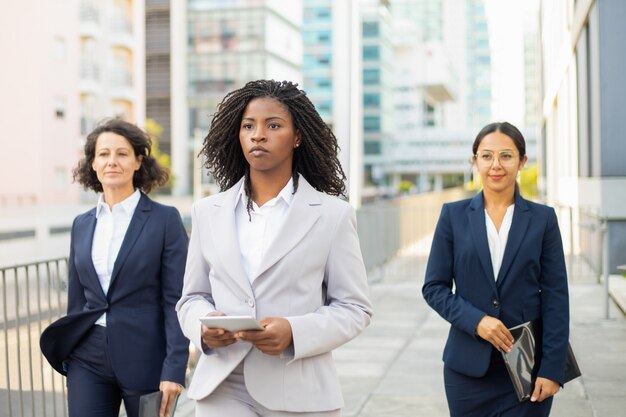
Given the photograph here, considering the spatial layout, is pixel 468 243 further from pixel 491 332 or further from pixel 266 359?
pixel 266 359

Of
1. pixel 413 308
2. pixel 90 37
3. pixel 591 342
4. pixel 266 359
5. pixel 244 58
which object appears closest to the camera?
pixel 266 359

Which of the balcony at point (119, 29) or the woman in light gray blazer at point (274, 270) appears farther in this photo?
the balcony at point (119, 29)

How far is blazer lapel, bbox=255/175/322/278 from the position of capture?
3.01 metres

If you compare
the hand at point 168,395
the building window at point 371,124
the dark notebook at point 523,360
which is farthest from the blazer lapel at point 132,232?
the building window at point 371,124

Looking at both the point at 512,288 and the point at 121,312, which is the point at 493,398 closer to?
the point at 512,288

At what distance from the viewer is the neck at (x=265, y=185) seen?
320 cm

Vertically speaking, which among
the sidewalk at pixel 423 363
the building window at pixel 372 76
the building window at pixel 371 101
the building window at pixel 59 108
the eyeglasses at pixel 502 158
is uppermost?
the building window at pixel 372 76

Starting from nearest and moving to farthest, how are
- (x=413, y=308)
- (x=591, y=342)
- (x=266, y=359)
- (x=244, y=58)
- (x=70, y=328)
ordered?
(x=266, y=359) < (x=70, y=328) < (x=591, y=342) < (x=413, y=308) < (x=244, y=58)

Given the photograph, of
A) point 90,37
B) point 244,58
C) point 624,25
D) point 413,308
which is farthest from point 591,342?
point 244,58

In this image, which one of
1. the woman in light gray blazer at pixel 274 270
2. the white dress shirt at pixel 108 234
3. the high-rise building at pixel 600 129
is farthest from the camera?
the high-rise building at pixel 600 129

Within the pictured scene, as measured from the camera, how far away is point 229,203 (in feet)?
10.5

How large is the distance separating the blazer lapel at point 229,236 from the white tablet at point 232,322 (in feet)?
0.65

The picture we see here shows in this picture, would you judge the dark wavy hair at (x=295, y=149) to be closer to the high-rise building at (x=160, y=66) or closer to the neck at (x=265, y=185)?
the neck at (x=265, y=185)

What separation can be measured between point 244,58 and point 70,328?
86775 mm
